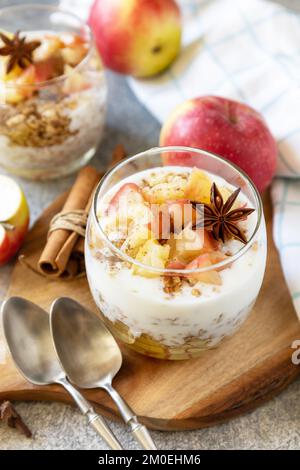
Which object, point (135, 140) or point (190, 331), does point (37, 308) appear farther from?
point (135, 140)

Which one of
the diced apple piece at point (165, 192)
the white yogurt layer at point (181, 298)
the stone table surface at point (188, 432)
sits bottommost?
the stone table surface at point (188, 432)

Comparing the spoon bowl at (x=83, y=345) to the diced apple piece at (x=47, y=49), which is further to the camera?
the diced apple piece at (x=47, y=49)

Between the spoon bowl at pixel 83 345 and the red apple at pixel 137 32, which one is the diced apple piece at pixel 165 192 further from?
the red apple at pixel 137 32

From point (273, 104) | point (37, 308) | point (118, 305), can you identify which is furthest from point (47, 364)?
point (273, 104)

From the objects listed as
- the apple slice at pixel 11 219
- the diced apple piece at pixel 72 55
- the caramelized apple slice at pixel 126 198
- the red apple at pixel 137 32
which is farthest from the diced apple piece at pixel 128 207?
the red apple at pixel 137 32

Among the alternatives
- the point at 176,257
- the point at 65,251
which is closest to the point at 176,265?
the point at 176,257

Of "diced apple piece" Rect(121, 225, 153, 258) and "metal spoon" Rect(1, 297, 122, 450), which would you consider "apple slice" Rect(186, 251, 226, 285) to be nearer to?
"diced apple piece" Rect(121, 225, 153, 258)

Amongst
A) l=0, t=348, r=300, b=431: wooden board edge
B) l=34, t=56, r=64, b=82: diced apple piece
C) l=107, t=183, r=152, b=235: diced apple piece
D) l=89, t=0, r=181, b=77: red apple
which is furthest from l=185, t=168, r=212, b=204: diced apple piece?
l=89, t=0, r=181, b=77: red apple

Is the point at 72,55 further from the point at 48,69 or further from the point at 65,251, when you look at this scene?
the point at 65,251
